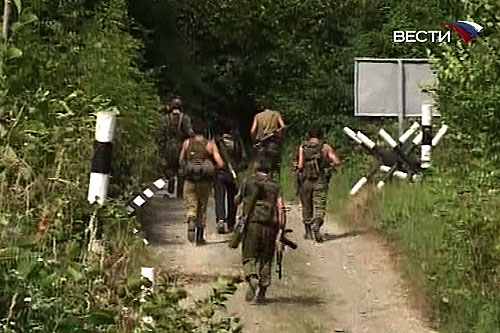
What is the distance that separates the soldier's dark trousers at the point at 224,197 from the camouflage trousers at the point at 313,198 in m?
0.82

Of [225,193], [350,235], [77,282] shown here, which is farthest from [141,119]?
[77,282]

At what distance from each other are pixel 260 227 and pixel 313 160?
3.97 m

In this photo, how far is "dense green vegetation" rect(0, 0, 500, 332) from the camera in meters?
5.42

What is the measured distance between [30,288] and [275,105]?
21.0 meters

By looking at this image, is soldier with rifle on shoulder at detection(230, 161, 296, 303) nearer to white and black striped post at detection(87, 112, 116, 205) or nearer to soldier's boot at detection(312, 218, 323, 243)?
white and black striped post at detection(87, 112, 116, 205)

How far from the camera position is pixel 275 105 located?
26.2 metres

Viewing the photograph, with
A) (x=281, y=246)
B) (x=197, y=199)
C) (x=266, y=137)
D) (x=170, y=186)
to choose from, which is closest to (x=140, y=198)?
(x=281, y=246)

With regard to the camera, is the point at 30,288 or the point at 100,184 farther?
the point at 100,184

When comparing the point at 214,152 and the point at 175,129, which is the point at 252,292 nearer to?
the point at 214,152

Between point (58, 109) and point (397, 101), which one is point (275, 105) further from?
point (58, 109)

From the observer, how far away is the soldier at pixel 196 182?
44.5 ft

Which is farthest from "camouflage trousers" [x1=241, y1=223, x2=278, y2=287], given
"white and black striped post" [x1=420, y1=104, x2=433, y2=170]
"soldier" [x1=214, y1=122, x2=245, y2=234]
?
"white and black striped post" [x1=420, y1=104, x2=433, y2=170]

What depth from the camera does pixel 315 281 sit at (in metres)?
12.0

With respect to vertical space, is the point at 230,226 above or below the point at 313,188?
below
